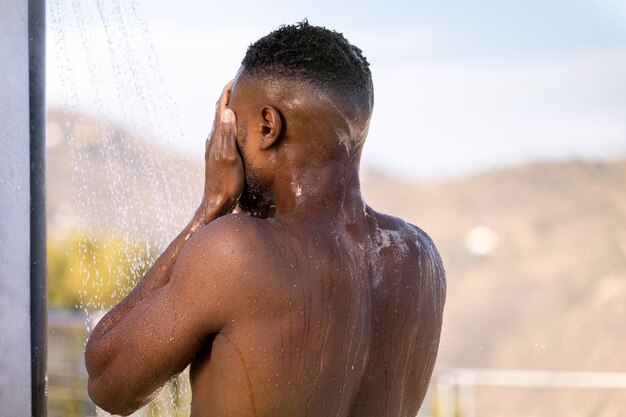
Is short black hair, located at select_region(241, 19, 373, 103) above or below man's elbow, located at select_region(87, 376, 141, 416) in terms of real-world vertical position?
above

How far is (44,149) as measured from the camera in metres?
2.12

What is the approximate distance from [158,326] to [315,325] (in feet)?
0.87

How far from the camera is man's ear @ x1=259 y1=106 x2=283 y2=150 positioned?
61.8 inches

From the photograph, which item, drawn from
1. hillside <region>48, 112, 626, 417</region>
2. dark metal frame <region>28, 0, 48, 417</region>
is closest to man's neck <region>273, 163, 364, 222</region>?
dark metal frame <region>28, 0, 48, 417</region>

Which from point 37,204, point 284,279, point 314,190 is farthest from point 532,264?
point 284,279

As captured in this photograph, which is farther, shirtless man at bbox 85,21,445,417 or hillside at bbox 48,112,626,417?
hillside at bbox 48,112,626,417

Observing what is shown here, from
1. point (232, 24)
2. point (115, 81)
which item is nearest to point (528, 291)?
point (232, 24)

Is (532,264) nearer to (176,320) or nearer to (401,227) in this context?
(401,227)

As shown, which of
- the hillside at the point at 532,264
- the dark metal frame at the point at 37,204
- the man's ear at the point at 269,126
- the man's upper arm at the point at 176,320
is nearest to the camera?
the man's upper arm at the point at 176,320

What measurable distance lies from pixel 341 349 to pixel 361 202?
30 centimetres

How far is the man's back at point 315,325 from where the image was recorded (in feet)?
4.83

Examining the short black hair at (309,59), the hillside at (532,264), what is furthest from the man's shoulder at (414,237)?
the hillside at (532,264)

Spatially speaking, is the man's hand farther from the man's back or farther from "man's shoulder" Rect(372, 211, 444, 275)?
"man's shoulder" Rect(372, 211, 444, 275)

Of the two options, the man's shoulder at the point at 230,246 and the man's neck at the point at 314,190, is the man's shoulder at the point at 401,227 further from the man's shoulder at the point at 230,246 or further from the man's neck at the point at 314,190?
the man's shoulder at the point at 230,246
